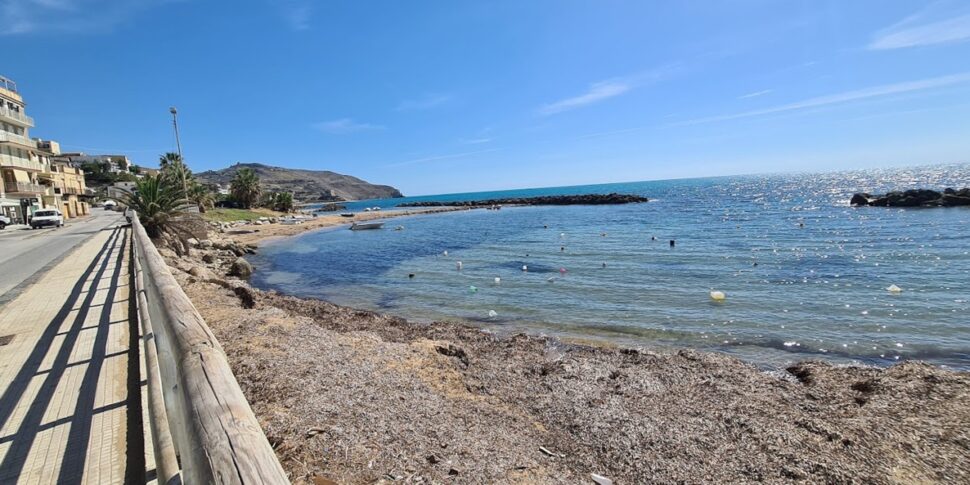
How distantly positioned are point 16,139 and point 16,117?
9.60 feet

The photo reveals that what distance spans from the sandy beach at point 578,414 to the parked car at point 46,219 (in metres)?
32.7

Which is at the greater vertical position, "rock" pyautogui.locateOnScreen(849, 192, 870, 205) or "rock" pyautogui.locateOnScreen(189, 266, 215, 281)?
"rock" pyautogui.locateOnScreen(189, 266, 215, 281)

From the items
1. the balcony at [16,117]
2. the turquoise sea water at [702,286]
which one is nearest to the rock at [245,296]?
the turquoise sea water at [702,286]

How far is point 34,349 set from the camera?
5.38m

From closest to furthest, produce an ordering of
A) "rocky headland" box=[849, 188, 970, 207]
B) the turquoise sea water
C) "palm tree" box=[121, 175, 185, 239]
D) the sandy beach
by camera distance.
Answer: the sandy beach, the turquoise sea water, "palm tree" box=[121, 175, 185, 239], "rocky headland" box=[849, 188, 970, 207]

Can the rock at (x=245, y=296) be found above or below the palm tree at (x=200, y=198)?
below

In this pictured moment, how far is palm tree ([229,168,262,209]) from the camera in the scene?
7575 cm

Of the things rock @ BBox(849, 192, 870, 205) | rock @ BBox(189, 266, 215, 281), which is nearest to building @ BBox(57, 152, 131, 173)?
rock @ BBox(189, 266, 215, 281)

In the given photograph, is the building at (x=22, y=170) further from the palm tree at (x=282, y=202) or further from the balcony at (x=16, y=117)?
the palm tree at (x=282, y=202)

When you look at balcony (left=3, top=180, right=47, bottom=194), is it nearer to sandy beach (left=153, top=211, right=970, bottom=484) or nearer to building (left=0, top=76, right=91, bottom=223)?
building (left=0, top=76, right=91, bottom=223)

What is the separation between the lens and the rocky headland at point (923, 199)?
44562 mm

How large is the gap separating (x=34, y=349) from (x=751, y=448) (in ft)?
29.6

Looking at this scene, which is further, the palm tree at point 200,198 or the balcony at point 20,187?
the palm tree at point 200,198

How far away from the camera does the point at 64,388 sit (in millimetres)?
4250
